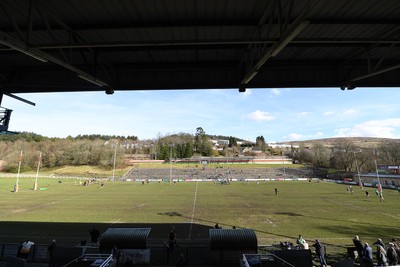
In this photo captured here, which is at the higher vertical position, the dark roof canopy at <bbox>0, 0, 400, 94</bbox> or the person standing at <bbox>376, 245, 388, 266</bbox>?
the dark roof canopy at <bbox>0, 0, 400, 94</bbox>

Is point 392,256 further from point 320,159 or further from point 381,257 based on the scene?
point 320,159

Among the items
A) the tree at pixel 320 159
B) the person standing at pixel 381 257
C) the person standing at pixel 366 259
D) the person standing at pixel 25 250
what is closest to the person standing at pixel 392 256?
the person standing at pixel 381 257

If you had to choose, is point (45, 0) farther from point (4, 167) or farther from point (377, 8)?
point (4, 167)

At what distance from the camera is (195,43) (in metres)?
7.76

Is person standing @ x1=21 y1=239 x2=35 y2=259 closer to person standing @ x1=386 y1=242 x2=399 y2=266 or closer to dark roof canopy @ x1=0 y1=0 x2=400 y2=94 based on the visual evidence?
dark roof canopy @ x1=0 y1=0 x2=400 y2=94

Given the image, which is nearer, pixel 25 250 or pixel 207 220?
pixel 25 250

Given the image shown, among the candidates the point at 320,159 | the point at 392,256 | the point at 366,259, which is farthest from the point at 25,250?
the point at 320,159

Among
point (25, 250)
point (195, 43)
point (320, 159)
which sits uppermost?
point (195, 43)

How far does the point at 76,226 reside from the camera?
72.4 ft

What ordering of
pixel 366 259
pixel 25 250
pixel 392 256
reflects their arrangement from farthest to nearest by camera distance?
pixel 25 250 < pixel 392 256 < pixel 366 259

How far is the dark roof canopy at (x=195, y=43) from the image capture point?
7496 millimetres

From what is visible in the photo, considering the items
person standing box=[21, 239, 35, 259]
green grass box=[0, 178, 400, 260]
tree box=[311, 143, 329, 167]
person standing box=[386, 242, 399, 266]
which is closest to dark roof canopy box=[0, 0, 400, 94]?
person standing box=[21, 239, 35, 259]

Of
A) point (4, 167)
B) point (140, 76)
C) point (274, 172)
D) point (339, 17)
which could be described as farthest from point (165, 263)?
point (4, 167)

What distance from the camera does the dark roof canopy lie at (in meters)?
7.50
